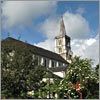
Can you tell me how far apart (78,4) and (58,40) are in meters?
30.5

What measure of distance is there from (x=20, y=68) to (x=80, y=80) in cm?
232

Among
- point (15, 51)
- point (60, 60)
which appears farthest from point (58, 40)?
point (15, 51)

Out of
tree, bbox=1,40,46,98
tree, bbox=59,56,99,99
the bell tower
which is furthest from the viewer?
the bell tower

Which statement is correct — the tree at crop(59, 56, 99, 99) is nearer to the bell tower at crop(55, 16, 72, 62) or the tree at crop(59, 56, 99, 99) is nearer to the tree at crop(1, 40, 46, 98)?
the tree at crop(1, 40, 46, 98)

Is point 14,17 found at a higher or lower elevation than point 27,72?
higher

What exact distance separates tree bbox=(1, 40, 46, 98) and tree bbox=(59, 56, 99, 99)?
3.67 feet

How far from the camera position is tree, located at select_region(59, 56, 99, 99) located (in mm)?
3535

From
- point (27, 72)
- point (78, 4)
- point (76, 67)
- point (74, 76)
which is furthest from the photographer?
point (27, 72)

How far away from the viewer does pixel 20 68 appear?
6215 millimetres

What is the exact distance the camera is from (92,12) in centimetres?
216

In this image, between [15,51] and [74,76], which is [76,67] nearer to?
[74,76]

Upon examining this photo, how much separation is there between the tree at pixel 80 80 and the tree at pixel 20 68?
1117 mm

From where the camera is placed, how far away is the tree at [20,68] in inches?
216

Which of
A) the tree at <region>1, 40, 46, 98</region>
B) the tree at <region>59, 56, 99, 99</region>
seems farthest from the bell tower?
the tree at <region>59, 56, 99, 99</region>
